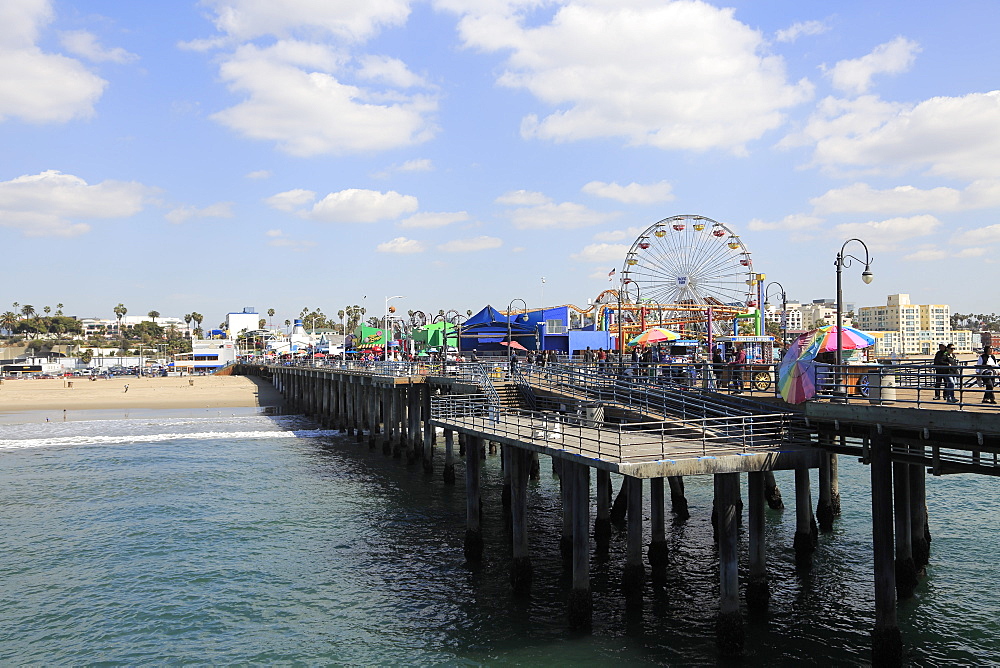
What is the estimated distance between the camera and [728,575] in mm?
13648

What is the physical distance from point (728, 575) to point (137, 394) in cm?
8172

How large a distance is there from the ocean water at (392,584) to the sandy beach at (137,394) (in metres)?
45.2

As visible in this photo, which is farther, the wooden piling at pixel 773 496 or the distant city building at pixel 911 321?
the distant city building at pixel 911 321

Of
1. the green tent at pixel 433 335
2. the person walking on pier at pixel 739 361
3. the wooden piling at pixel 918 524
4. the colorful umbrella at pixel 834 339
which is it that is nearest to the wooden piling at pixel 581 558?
the colorful umbrella at pixel 834 339

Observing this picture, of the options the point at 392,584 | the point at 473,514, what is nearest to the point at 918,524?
the point at 473,514

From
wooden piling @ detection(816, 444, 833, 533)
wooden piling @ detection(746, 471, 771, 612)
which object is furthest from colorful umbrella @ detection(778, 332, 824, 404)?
wooden piling @ detection(816, 444, 833, 533)

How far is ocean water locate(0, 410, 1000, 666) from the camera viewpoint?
48.9 feet

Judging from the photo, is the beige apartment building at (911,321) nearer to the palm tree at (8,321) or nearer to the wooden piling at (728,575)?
the wooden piling at (728,575)

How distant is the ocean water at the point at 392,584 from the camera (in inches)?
586

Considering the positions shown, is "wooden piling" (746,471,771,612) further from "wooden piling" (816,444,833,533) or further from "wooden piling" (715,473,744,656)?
"wooden piling" (816,444,833,533)

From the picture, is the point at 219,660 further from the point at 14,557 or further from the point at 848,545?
the point at 848,545

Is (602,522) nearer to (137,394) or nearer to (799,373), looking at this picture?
(799,373)

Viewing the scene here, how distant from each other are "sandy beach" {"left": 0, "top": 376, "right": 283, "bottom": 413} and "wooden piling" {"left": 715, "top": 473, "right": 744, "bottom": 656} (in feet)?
219

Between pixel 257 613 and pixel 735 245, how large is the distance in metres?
41.6
